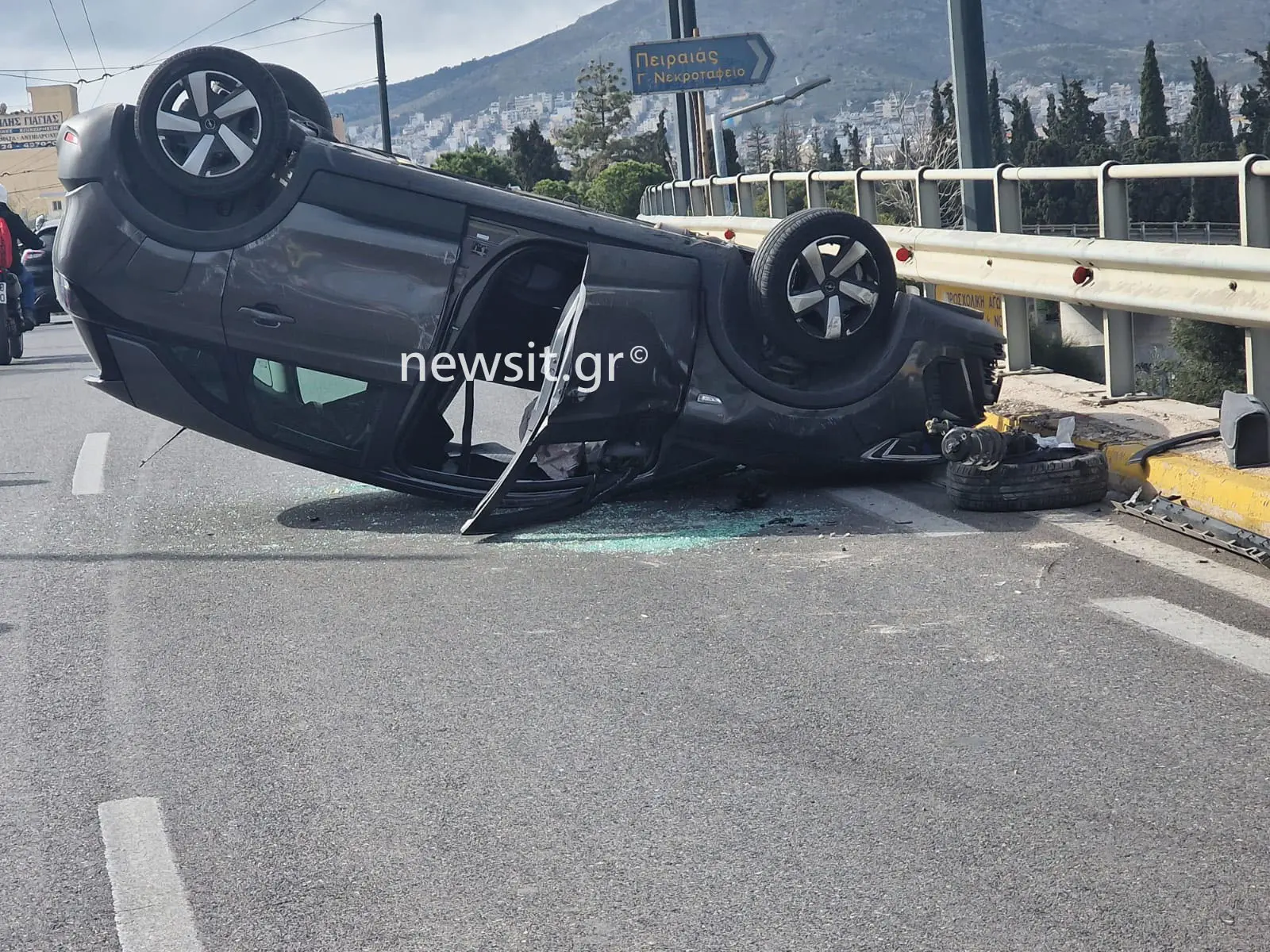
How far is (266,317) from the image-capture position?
724cm

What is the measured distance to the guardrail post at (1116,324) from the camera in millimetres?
8469

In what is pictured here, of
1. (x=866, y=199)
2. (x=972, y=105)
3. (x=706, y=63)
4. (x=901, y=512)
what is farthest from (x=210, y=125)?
(x=706, y=63)

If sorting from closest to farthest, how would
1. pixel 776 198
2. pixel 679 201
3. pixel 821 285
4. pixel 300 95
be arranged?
pixel 821 285 < pixel 300 95 < pixel 776 198 < pixel 679 201

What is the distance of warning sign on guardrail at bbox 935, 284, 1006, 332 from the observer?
410 inches

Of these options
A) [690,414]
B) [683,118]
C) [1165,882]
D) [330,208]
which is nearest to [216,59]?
[330,208]

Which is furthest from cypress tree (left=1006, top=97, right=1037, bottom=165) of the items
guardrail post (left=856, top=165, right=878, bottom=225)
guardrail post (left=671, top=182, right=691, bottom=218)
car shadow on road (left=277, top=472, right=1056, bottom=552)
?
car shadow on road (left=277, top=472, right=1056, bottom=552)

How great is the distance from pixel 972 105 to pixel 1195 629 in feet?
22.0

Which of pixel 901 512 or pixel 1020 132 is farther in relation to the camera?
pixel 1020 132

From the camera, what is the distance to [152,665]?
5426mm

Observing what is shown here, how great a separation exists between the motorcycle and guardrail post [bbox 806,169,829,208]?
31.7 feet

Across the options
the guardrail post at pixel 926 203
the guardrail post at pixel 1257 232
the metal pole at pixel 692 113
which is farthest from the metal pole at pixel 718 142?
the guardrail post at pixel 1257 232

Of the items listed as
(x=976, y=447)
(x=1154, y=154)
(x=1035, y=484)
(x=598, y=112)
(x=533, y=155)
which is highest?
(x=598, y=112)

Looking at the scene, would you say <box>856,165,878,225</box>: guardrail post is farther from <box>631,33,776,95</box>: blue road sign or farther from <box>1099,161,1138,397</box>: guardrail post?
<box>631,33,776,95</box>: blue road sign

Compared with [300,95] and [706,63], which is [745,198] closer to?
[300,95]
